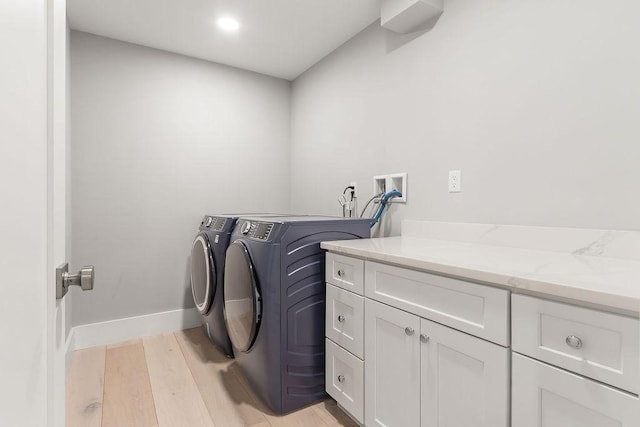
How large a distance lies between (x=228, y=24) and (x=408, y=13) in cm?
122

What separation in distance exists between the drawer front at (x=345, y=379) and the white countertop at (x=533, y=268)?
1.58ft

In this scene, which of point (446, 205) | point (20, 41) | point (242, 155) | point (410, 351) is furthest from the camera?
point (242, 155)

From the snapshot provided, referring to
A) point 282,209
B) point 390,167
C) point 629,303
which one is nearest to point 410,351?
point 629,303

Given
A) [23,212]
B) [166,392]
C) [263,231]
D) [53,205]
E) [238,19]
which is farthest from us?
[238,19]

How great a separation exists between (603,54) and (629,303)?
1.02 metres

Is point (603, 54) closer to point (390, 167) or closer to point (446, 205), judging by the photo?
point (446, 205)

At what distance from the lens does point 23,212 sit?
45cm

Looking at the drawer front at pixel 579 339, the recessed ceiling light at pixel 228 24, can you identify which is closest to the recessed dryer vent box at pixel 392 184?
the drawer front at pixel 579 339

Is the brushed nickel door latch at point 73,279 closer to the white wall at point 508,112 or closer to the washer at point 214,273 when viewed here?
the washer at point 214,273

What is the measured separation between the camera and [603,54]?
122cm

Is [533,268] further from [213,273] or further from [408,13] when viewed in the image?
[213,273]

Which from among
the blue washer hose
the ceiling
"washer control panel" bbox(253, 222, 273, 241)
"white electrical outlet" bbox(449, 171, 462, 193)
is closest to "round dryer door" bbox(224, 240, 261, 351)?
"washer control panel" bbox(253, 222, 273, 241)

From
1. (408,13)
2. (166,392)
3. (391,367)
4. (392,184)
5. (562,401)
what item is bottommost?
(166,392)

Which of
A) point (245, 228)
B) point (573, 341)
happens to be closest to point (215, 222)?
point (245, 228)
